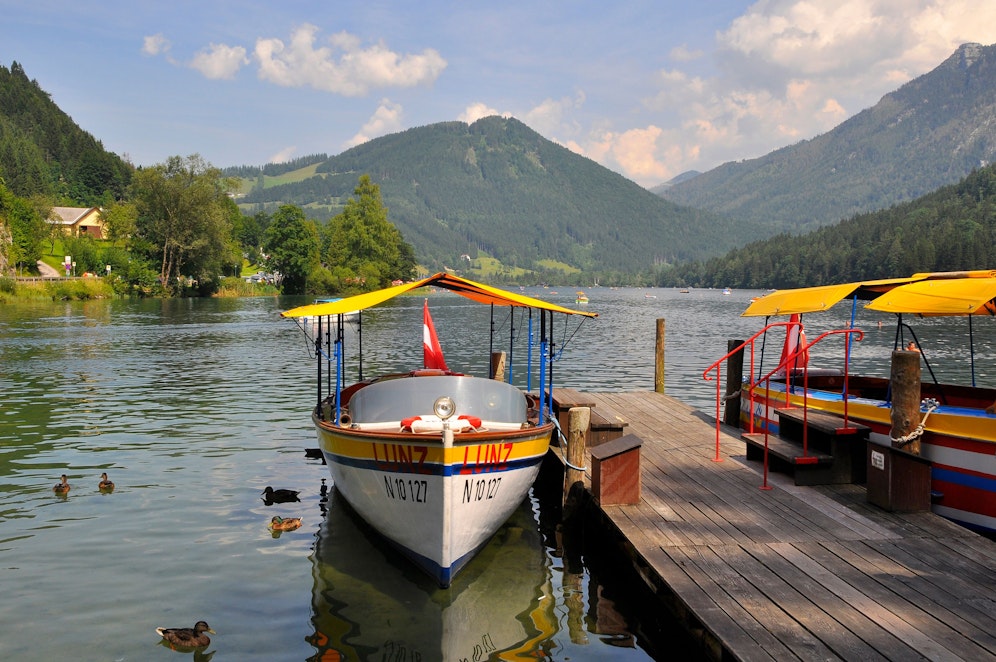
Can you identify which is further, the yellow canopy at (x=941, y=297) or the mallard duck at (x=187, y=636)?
the yellow canopy at (x=941, y=297)

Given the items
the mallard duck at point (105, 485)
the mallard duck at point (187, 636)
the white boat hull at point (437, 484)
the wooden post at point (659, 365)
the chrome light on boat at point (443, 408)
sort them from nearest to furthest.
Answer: the mallard duck at point (187, 636) → the white boat hull at point (437, 484) → the chrome light on boat at point (443, 408) → the mallard duck at point (105, 485) → the wooden post at point (659, 365)

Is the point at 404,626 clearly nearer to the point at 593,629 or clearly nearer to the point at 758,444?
the point at 593,629

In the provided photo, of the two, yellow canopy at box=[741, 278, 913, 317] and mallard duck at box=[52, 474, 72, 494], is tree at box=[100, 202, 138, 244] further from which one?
yellow canopy at box=[741, 278, 913, 317]

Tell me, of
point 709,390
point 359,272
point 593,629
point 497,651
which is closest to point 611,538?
point 593,629

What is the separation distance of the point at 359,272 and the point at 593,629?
396ft

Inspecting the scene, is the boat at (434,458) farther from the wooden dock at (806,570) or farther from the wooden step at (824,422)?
the wooden step at (824,422)

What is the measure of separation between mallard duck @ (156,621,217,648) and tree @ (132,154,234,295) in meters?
94.7

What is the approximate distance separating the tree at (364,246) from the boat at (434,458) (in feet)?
377

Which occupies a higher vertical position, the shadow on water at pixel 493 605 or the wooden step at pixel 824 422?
the wooden step at pixel 824 422

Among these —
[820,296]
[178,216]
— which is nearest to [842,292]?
[820,296]

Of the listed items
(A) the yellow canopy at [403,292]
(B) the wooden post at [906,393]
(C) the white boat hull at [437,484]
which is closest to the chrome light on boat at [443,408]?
(C) the white boat hull at [437,484]

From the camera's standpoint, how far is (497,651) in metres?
9.37

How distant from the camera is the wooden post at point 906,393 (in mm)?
11146

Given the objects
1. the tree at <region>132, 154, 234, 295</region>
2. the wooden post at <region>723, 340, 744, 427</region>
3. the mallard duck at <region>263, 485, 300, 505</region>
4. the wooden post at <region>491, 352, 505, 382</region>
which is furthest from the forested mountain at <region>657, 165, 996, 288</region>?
the mallard duck at <region>263, 485, 300, 505</region>
